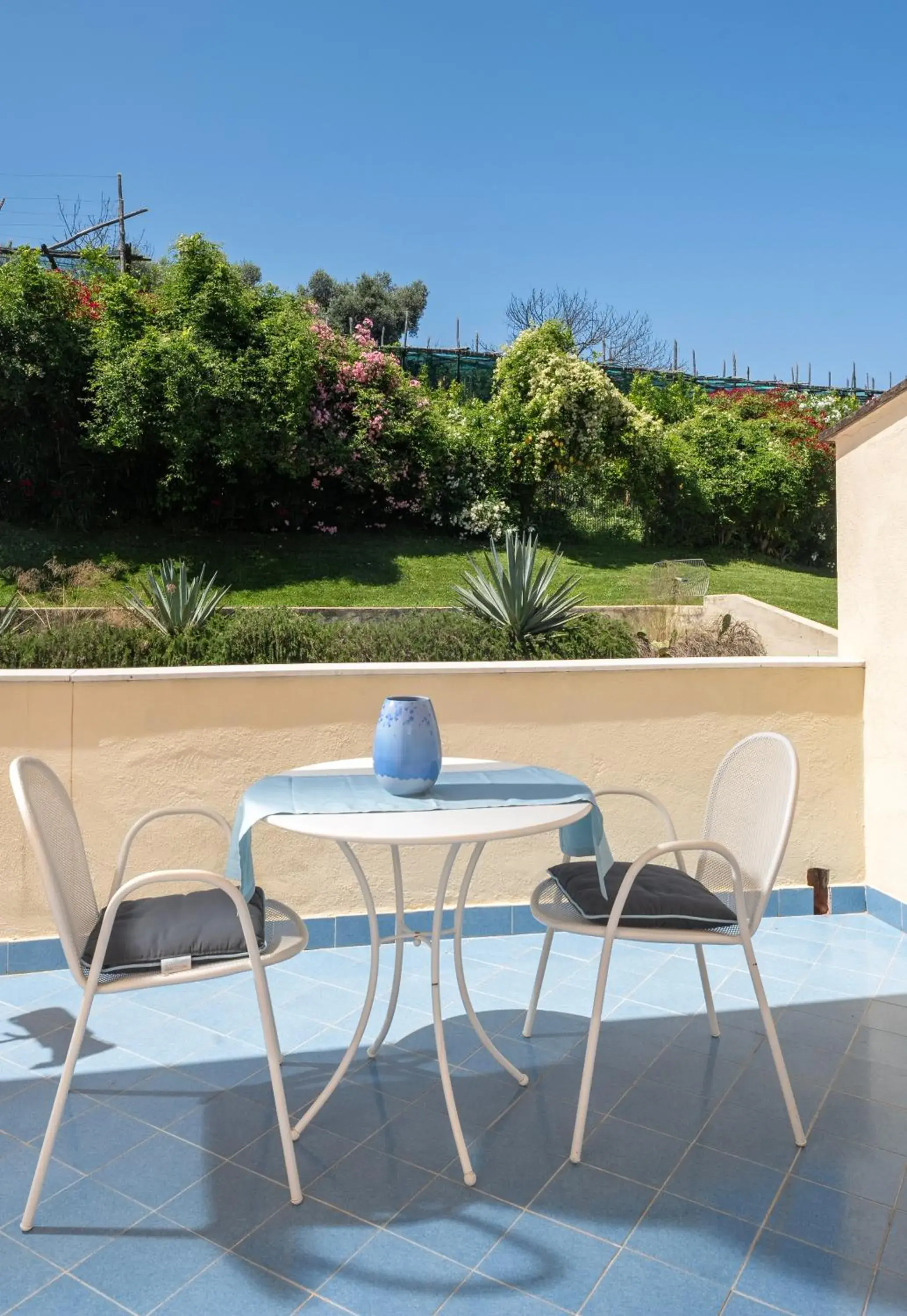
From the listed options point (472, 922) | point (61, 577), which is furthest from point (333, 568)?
point (472, 922)

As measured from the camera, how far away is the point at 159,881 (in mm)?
1789

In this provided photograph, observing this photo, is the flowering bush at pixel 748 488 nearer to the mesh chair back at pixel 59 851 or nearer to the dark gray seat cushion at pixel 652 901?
the dark gray seat cushion at pixel 652 901

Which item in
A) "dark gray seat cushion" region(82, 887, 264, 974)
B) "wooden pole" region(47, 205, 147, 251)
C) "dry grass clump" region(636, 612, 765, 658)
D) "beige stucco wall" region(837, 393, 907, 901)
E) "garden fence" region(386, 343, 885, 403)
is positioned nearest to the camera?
"dark gray seat cushion" region(82, 887, 264, 974)

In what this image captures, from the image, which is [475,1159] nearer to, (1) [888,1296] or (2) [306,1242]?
(2) [306,1242]

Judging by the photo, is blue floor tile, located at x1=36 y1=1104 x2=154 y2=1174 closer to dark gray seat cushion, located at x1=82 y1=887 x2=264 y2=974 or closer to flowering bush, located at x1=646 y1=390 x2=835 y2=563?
dark gray seat cushion, located at x1=82 y1=887 x2=264 y2=974

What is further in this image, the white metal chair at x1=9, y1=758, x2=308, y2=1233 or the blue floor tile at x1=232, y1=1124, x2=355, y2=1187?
the blue floor tile at x1=232, y1=1124, x2=355, y2=1187

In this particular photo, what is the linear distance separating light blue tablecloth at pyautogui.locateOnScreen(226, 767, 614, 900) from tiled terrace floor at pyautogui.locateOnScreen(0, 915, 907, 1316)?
0.55m

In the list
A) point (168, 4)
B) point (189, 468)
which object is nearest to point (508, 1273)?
point (189, 468)

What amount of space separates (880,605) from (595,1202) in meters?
2.46

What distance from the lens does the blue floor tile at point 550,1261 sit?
157 centimetres

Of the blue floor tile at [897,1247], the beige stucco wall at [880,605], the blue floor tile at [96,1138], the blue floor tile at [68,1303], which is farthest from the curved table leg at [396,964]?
the beige stucco wall at [880,605]

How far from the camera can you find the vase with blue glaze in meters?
2.08

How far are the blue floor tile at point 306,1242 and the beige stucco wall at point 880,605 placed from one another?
8.03 ft

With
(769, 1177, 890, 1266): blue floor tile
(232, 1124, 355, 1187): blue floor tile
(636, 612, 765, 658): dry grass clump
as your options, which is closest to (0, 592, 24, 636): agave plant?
(636, 612, 765, 658): dry grass clump
